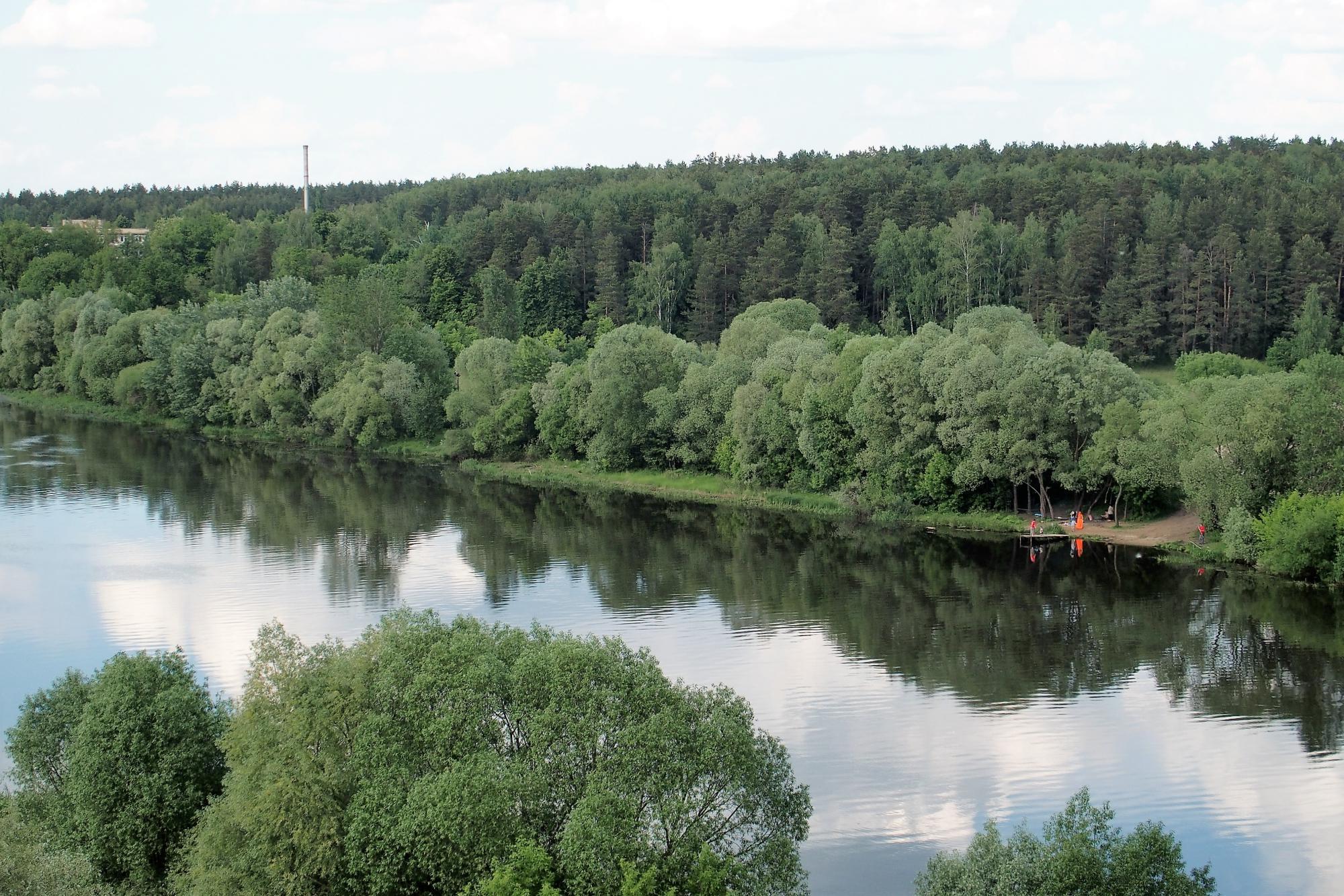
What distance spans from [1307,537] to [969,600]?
7856 mm

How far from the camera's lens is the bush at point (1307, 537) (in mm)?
33188

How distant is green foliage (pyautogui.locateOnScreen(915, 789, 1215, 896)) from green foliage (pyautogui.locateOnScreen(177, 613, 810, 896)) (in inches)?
104

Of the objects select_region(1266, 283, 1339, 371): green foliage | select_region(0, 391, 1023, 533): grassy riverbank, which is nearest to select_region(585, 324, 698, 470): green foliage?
select_region(0, 391, 1023, 533): grassy riverbank

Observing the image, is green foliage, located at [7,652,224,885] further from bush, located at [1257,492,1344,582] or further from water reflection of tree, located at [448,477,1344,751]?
bush, located at [1257,492,1344,582]

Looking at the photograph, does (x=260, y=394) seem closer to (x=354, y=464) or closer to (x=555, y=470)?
(x=354, y=464)

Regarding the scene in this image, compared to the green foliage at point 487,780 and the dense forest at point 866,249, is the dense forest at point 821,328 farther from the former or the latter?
the green foliage at point 487,780

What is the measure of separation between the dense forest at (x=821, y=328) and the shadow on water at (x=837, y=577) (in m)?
2.53

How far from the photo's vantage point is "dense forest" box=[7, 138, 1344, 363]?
61938 mm

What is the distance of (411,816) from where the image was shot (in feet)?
56.3

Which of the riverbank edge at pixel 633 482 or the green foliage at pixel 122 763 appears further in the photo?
the riverbank edge at pixel 633 482

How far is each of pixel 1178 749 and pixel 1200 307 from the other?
4116cm

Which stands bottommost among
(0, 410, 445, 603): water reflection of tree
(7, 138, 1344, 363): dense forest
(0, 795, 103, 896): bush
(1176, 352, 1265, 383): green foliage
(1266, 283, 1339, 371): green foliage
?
(0, 410, 445, 603): water reflection of tree

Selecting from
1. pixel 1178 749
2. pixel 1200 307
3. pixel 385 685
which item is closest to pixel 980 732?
pixel 1178 749

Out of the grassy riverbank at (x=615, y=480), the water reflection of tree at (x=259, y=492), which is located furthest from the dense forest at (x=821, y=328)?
the water reflection of tree at (x=259, y=492)
